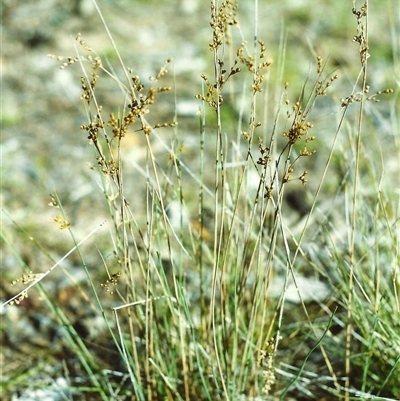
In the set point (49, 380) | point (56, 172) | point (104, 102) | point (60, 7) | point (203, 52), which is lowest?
point (49, 380)

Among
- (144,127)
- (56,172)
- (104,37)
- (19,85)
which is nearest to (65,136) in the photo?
(56,172)

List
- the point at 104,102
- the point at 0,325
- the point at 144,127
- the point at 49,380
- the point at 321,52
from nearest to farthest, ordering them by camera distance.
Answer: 1. the point at 144,127
2. the point at 49,380
3. the point at 0,325
4. the point at 104,102
5. the point at 321,52

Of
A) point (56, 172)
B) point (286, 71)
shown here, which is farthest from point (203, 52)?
point (56, 172)

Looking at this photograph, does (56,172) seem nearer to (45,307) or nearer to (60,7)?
(45,307)

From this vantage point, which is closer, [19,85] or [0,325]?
[0,325]

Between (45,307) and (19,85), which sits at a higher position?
(19,85)

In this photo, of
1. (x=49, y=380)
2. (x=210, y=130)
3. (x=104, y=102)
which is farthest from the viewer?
(x=104, y=102)

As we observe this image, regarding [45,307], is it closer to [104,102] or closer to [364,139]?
[104,102]
